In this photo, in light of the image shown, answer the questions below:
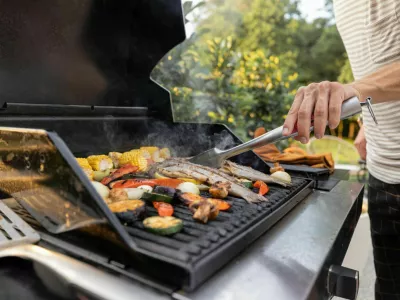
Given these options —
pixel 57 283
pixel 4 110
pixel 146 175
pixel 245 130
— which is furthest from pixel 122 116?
pixel 245 130

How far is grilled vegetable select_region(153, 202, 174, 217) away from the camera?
1139 millimetres

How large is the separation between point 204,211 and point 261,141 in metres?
0.61

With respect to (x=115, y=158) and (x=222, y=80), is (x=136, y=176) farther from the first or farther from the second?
(x=222, y=80)

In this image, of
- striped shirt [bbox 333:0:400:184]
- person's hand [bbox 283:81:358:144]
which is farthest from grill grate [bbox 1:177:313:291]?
striped shirt [bbox 333:0:400:184]

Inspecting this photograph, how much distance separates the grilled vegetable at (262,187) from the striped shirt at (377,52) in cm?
103

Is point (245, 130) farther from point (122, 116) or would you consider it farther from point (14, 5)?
point (14, 5)

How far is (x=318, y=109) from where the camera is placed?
1288mm

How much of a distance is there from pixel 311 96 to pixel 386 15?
3.32 feet

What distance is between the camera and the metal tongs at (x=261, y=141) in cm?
134

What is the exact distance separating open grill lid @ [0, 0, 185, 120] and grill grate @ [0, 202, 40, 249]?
1.92 feet

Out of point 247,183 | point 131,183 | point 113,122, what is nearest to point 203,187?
point 247,183

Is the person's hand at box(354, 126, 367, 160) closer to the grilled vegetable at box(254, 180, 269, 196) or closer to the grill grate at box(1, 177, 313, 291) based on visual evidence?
the grilled vegetable at box(254, 180, 269, 196)

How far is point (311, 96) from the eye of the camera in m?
1.32

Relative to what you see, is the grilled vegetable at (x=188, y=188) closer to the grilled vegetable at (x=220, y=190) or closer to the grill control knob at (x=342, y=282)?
the grilled vegetable at (x=220, y=190)
